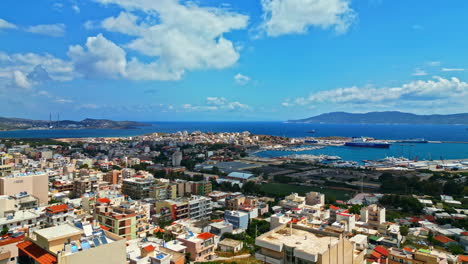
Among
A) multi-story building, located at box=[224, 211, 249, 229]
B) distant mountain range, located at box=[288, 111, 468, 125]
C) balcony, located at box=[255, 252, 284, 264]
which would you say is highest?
distant mountain range, located at box=[288, 111, 468, 125]

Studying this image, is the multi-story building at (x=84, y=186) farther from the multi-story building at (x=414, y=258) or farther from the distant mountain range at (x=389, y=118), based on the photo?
the distant mountain range at (x=389, y=118)

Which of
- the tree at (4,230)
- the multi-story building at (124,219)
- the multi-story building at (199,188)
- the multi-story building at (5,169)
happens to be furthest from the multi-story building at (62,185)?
the tree at (4,230)

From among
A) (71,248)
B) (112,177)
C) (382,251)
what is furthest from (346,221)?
(112,177)

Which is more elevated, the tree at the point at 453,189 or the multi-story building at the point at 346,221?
the multi-story building at the point at 346,221

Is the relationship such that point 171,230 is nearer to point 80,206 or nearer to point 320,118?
point 80,206

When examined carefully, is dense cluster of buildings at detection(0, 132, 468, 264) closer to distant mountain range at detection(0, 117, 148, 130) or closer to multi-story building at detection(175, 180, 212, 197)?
multi-story building at detection(175, 180, 212, 197)

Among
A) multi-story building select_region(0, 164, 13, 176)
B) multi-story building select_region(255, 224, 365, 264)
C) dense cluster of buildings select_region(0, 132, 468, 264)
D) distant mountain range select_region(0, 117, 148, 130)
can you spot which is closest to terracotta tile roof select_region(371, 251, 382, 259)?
dense cluster of buildings select_region(0, 132, 468, 264)

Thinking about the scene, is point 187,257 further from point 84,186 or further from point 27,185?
point 84,186

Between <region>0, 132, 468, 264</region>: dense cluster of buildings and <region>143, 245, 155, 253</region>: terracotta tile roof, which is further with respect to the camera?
<region>143, 245, 155, 253</region>: terracotta tile roof
